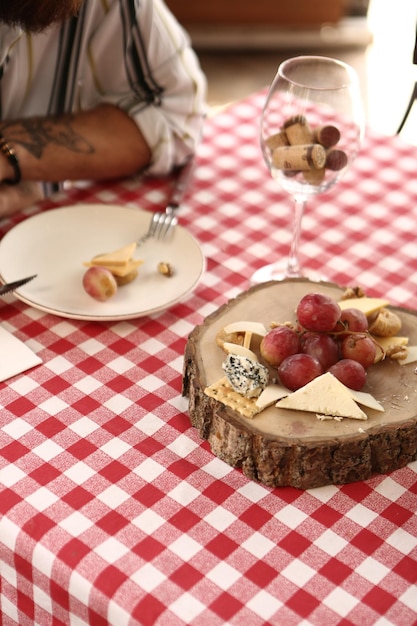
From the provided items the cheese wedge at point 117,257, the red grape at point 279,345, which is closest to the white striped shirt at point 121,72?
the cheese wedge at point 117,257

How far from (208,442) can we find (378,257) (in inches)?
22.6

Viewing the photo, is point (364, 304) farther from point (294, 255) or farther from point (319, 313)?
point (294, 255)

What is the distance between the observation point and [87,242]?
1.47m

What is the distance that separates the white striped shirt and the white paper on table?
565 millimetres

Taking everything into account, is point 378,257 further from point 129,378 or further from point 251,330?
point 129,378

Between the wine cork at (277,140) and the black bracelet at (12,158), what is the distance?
53 cm

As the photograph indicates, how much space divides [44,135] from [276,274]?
1.79ft

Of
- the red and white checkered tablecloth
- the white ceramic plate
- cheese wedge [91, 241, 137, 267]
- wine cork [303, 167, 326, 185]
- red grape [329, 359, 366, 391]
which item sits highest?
wine cork [303, 167, 326, 185]

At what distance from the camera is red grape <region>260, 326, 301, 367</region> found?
1132 mm

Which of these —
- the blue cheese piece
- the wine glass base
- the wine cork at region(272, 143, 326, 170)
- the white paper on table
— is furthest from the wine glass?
the white paper on table

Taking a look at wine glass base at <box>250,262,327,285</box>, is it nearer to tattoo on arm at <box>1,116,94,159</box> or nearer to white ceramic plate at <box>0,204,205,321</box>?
white ceramic plate at <box>0,204,205,321</box>

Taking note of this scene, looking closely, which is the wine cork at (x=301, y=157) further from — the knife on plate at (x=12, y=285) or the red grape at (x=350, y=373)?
the knife on plate at (x=12, y=285)

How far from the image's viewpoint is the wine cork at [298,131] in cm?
131

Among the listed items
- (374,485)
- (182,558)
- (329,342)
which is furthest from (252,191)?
(182,558)
